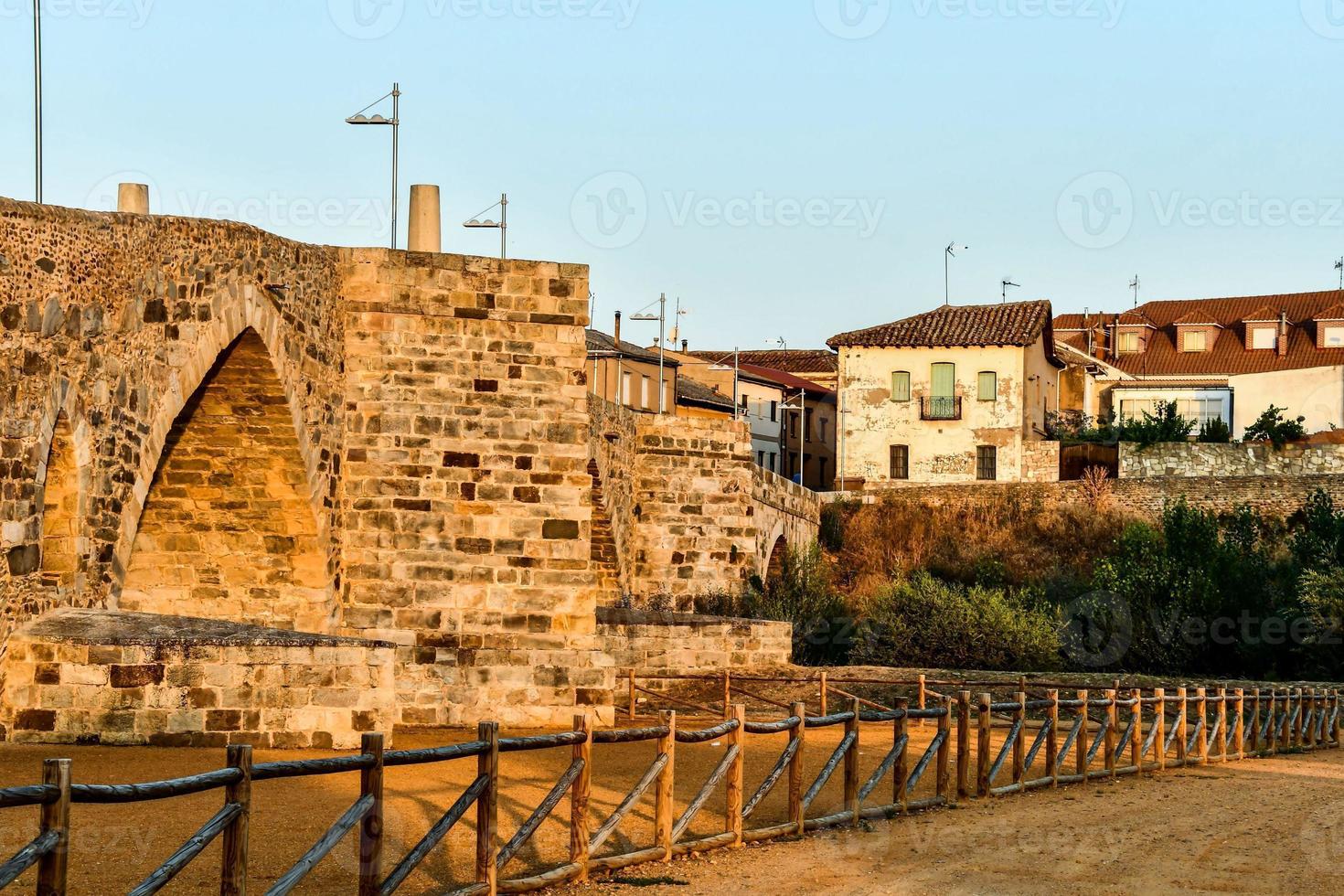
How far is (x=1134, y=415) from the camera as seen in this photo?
47.3 metres

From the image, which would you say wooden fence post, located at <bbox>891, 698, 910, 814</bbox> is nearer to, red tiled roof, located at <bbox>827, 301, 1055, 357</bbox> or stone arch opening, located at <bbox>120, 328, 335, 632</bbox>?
stone arch opening, located at <bbox>120, 328, 335, 632</bbox>

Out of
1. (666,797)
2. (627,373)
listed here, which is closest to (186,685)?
(666,797)

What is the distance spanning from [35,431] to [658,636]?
11.0m

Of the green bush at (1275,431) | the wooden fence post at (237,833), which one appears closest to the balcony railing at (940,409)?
the green bush at (1275,431)

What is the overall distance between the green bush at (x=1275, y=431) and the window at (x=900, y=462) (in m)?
8.34

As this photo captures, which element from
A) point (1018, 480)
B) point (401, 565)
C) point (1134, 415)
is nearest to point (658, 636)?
point (401, 565)

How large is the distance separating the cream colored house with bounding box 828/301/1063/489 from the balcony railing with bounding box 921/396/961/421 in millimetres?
23

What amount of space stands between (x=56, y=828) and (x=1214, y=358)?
163 ft

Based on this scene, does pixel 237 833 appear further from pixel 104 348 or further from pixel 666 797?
pixel 104 348

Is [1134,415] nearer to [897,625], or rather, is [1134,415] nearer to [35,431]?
[897,625]

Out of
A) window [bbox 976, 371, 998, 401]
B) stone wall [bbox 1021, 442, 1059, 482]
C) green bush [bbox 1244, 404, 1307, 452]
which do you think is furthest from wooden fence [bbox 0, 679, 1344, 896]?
window [bbox 976, 371, 998, 401]

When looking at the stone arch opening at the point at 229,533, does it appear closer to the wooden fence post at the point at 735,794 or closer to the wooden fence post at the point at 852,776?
the wooden fence post at the point at 852,776

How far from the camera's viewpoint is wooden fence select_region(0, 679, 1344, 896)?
17.2 ft

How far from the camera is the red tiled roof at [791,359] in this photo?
56125 mm
